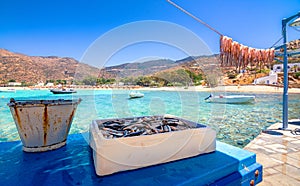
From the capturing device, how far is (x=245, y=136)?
4512 mm

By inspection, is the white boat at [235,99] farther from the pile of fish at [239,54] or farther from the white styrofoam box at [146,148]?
the white styrofoam box at [146,148]

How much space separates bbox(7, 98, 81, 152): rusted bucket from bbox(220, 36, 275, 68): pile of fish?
9.54ft

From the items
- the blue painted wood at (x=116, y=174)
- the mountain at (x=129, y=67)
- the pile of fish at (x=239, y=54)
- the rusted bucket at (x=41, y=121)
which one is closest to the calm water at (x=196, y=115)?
the mountain at (x=129, y=67)

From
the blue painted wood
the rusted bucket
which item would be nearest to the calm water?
the rusted bucket

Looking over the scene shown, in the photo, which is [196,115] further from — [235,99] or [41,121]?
[235,99]

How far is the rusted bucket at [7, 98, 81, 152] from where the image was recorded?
188cm

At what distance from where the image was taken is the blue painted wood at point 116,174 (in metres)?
1.38

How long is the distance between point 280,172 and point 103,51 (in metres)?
2.85

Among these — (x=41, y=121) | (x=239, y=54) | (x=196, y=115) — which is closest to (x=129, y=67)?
(x=41, y=121)

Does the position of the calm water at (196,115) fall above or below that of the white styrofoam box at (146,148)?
below

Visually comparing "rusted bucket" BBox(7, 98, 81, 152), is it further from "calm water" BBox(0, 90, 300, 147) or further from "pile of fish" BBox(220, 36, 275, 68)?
"pile of fish" BBox(220, 36, 275, 68)

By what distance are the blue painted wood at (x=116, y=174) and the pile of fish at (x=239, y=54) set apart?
1.99 metres

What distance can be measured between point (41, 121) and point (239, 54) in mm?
3666

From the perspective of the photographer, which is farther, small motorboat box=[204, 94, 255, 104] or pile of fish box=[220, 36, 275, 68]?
small motorboat box=[204, 94, 255, 104]
